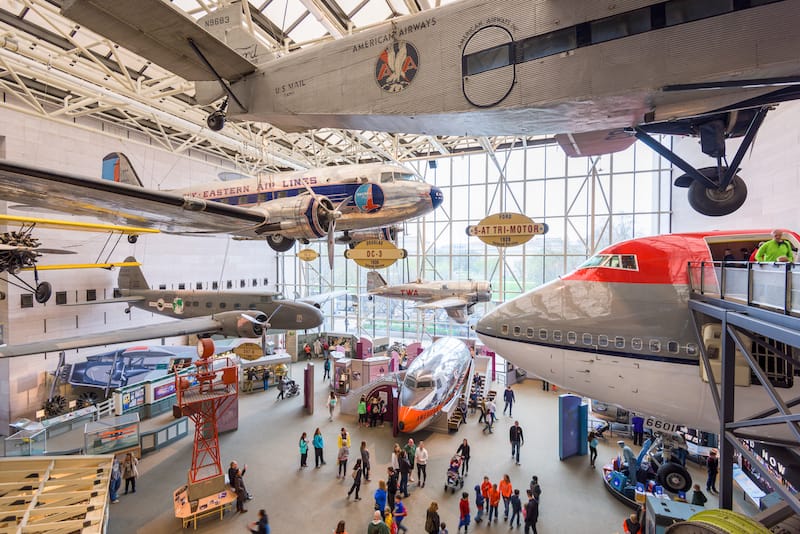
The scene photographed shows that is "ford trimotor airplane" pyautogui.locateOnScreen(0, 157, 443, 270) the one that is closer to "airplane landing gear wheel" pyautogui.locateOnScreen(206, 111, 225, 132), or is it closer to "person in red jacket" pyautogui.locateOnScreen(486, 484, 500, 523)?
"airplane landing gear wheel" pyautogui.locateOnScreen(206, 111, 225, 132)

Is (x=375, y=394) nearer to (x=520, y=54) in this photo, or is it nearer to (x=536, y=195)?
(x=520, y=54)

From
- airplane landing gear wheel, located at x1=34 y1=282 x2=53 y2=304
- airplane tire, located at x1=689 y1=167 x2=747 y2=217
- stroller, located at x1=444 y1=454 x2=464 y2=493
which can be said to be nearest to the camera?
airplane tire, located at x1=689 y1=167 x2=747 y2=217

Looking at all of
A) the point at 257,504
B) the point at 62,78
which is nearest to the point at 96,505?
the point at 257,504

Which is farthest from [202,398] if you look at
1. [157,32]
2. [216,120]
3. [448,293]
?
[448,293]

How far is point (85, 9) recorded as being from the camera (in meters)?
3.87

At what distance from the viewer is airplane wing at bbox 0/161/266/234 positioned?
488 centimetres

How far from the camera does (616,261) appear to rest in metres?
5.64

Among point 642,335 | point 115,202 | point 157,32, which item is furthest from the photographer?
point 115,202

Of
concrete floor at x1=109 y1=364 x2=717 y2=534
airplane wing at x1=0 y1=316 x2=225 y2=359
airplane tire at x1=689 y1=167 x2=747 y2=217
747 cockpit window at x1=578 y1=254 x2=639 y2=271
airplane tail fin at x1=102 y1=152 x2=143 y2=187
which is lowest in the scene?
concrete floor at x1=109 y1=364 x2=717 y2=534

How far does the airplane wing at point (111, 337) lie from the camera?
8.73m

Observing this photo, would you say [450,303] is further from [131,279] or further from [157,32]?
[131,279]

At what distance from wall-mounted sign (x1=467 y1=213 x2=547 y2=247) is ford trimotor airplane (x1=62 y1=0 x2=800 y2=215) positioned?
14.2ft

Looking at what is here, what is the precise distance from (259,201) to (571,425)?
12.4 meters

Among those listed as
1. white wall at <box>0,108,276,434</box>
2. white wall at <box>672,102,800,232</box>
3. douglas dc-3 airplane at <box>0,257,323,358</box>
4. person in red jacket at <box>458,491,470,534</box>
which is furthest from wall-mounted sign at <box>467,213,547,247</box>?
white wall at <box>0,108,276,434</box>
